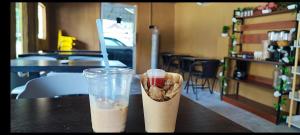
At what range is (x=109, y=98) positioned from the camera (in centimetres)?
68

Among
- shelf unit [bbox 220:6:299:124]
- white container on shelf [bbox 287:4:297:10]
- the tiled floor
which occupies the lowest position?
the tiled floor

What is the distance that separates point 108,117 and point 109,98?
0.22ft

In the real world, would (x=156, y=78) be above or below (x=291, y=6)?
below

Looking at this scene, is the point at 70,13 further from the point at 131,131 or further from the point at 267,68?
the point at 131,131

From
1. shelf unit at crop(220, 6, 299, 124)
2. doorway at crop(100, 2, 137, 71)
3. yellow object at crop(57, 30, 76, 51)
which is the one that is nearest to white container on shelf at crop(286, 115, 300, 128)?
shelf unit at crop(220, 6, 299, 124)

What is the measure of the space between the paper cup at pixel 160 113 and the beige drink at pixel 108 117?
0.23 feet

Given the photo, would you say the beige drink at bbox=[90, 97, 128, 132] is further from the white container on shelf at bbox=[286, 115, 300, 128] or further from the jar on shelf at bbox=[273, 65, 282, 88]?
the jar on shelf at bbox=[273, 65, 282, 88]

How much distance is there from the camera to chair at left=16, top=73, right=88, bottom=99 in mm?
1408

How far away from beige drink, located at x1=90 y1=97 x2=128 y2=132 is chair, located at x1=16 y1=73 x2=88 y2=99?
32.1 inches

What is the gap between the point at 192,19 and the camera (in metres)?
6.16

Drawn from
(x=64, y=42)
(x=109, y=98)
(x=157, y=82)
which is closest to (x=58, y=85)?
(x=109, y=98)

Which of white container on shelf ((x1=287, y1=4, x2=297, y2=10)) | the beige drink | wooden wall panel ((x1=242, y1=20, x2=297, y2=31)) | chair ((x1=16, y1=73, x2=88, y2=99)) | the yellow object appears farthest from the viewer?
the yellow object

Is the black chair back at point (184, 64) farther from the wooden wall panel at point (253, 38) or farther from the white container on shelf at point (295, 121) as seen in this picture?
the white container on shelf at point (295, 121)

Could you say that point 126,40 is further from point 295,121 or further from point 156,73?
point 156,73
